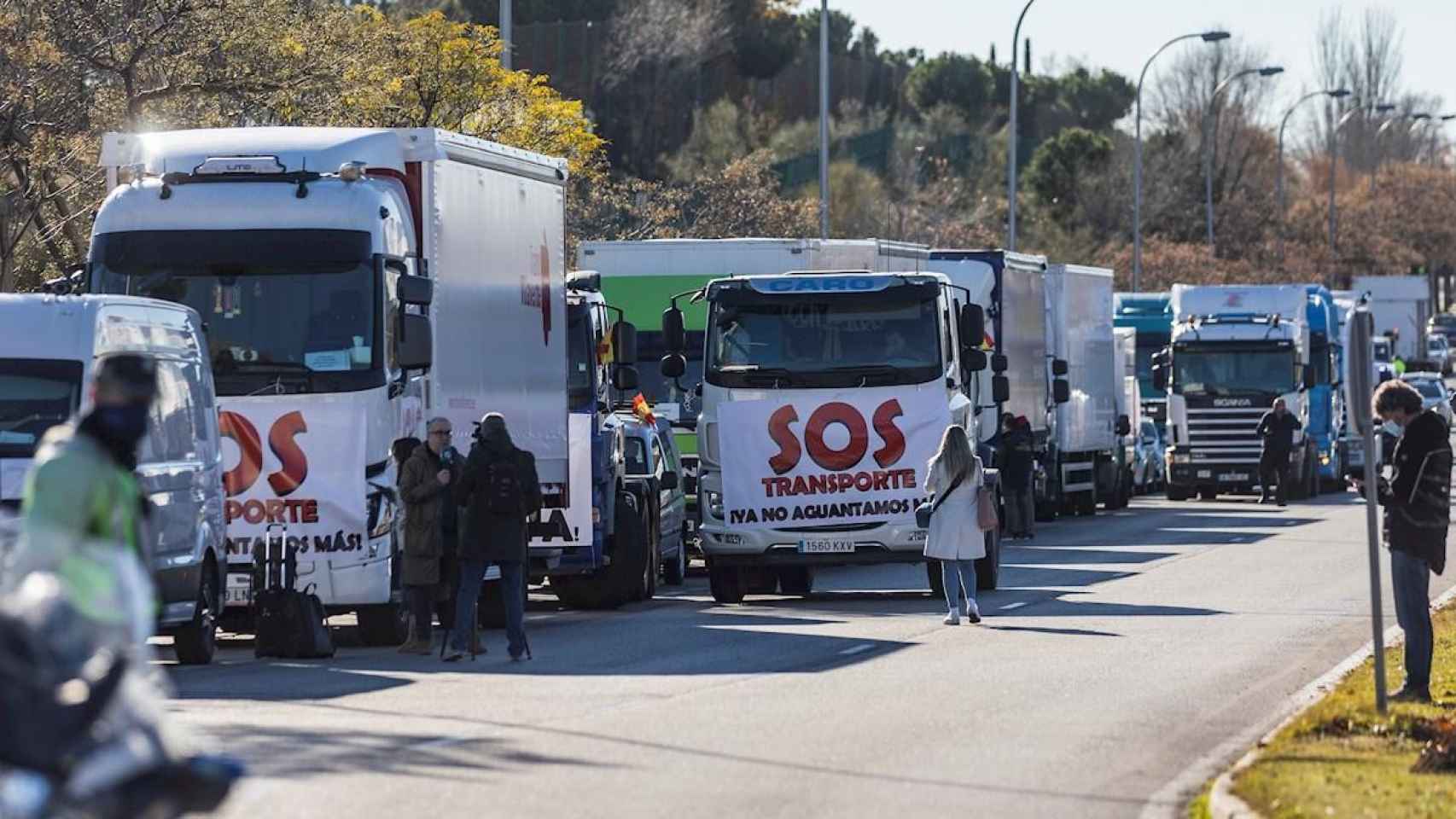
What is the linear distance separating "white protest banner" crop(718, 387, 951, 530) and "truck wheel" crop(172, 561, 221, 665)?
25.4 feet

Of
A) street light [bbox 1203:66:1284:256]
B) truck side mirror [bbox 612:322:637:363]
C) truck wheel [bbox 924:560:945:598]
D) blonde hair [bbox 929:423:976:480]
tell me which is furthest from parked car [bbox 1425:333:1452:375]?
blonde hair [bbox 929:423:976:480]

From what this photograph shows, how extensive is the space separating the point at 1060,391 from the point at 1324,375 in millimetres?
11900

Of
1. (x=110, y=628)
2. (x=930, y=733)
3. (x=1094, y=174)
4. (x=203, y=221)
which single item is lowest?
(x=930, y=733)

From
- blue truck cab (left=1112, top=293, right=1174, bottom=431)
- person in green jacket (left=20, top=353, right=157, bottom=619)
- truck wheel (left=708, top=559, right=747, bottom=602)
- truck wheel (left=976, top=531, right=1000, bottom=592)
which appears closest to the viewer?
person in green jacket (left=20, top=353, right=157, bottom=619)

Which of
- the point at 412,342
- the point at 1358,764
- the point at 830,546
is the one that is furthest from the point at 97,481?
the point at 830,546

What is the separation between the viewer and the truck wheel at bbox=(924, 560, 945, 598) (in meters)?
26.7

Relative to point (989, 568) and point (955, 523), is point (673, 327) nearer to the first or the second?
point (989, 568)

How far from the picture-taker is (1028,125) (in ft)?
397

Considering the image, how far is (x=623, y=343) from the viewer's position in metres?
26.5

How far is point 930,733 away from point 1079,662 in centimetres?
471

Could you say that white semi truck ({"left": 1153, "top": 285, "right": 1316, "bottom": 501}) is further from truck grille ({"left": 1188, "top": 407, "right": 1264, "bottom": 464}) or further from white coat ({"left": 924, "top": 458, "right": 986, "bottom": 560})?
white coat ({"left": 924, "top": 458, "right": 986, "bottom": 560})

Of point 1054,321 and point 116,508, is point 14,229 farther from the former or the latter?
point 116,508

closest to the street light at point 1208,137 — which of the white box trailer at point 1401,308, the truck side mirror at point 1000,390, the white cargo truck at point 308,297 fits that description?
the white box trailer at point 1401,308

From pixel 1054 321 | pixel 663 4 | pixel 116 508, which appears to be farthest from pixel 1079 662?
pixel 663 4
